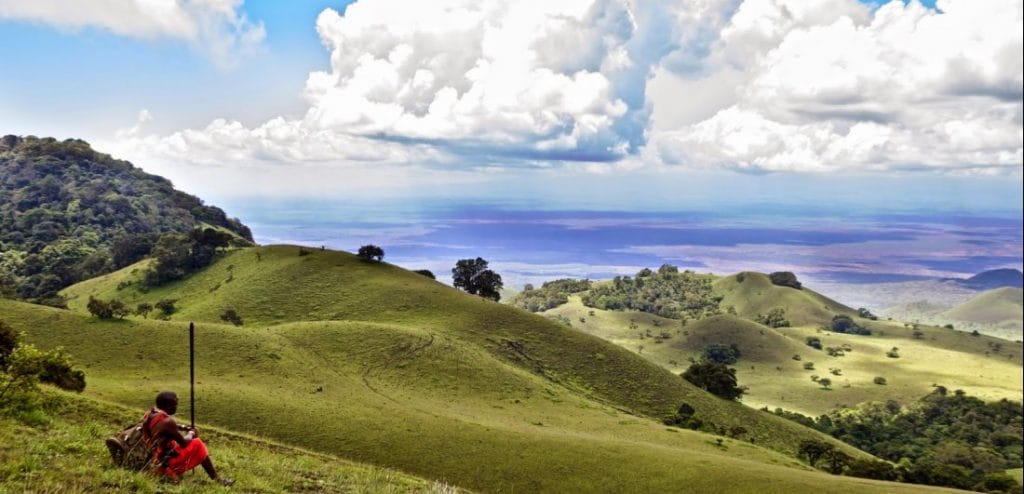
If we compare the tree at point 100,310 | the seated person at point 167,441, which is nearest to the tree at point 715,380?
the tree at point 100,310

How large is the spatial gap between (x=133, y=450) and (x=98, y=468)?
772 millimetres

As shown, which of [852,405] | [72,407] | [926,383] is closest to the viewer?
[72,407]

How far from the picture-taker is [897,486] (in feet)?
121

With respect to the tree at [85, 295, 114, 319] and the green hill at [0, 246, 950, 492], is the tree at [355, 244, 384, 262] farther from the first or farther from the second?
→ the tree at [85, 295, 114, 319]

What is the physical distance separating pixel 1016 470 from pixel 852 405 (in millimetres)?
55613

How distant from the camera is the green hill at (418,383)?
37.3 meters

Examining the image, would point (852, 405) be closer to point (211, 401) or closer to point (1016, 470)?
point (1016, 470)

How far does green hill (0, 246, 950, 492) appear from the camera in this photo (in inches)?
1468

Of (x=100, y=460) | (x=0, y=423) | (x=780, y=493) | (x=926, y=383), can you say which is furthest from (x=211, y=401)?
(x=926, y=383)

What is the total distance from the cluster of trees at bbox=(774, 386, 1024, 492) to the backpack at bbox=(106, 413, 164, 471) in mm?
91618

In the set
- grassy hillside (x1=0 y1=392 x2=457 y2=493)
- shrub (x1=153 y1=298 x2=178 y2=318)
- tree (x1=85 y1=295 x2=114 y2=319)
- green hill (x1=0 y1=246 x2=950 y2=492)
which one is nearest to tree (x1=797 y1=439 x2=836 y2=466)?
green hill (x1=0 y1=246 x2=950 y2=492)

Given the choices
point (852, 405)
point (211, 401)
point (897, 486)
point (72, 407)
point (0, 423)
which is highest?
point (0, 423)

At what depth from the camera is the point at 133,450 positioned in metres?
13.1

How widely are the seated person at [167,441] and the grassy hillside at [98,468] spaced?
1.38 feet
